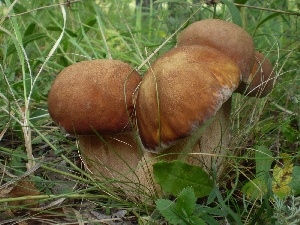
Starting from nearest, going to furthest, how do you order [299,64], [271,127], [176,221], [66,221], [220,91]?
[176,221] → [220,91] → [66,221] → [271,127] → [299,64]

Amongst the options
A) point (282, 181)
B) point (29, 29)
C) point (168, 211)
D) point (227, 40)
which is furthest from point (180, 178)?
point (29, 29)

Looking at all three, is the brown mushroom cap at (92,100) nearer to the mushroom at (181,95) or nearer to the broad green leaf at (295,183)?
the mushroom at (181,95)

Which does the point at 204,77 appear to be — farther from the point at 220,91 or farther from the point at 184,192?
the point at 184,192

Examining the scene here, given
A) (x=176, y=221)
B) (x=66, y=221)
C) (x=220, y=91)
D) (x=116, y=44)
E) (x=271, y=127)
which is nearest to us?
(x=176, y=221)

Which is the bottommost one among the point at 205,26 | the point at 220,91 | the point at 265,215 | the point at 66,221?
the point at 66,221

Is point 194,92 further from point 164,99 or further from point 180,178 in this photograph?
point 180,178

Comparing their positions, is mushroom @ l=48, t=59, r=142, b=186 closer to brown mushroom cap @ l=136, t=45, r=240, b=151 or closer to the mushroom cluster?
the mushroom cluster

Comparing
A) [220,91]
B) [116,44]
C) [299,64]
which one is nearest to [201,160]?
[220,91]

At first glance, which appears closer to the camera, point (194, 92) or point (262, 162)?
point (194, 92)
